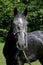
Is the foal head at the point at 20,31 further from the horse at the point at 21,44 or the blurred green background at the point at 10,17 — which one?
the blurred green background at the point at 10,17

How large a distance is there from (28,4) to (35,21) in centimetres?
216

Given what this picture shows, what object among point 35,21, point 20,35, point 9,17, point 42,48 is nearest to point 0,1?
point 9,17

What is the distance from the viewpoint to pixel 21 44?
231 inches

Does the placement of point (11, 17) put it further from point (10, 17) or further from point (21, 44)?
point (21, 44)

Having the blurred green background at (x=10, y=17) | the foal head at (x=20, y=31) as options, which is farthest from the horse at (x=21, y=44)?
the blurred green background at (x=10, y=17)

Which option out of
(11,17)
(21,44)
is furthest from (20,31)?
(11,17)

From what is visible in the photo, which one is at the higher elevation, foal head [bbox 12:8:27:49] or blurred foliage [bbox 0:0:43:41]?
foal head [bbox 12:8:27:49]

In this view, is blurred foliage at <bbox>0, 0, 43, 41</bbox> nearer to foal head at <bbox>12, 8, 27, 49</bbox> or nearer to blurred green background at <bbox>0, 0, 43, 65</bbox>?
blurred green background at <bbox>0, 0, 43, 65</bbox>

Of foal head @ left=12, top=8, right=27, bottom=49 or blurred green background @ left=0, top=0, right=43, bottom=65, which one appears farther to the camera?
blurred green background @ left=0, top=0, right=43, bottom=65

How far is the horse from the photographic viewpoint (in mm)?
5996

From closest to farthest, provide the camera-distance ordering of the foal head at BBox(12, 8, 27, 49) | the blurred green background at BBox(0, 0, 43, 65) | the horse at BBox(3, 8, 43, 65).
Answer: the foal head at BBox(12, 8, 27, 49) < the horse at BBox(3, 8, 43, 65) < the blurred green background at BBox(0, 0, 43, 65)

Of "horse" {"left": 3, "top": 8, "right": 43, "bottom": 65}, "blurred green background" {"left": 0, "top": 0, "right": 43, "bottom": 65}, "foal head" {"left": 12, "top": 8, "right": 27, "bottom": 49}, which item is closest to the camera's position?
"foal head" {"left": 12, "top": 8, "right": 27, "bottom": 49}

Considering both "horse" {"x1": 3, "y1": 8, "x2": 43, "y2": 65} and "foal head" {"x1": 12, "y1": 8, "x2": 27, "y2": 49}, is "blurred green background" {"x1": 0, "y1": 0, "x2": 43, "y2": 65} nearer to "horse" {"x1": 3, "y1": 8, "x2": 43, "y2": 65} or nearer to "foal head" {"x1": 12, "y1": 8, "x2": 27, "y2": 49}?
"horse" {"x1": 3, "y1": 8, "x2": 43, "y2": 65}

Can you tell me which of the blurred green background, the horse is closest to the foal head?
the horse
